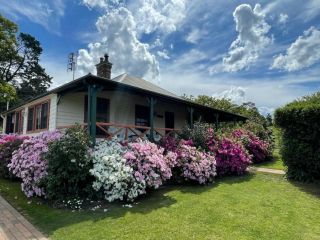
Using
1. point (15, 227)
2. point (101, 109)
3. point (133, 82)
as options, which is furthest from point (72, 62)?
point (15, 227)

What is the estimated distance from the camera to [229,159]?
1069 centimetres

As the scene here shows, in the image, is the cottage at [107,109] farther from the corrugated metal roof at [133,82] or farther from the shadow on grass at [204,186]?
the shadow on grass at [204,186]

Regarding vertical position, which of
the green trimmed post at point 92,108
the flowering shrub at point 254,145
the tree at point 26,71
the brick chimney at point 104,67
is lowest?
the flowering shrub at point 254,145

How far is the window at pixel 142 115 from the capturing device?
13.8 m

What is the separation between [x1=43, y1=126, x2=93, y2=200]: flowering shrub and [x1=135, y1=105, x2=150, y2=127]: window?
6.55 m

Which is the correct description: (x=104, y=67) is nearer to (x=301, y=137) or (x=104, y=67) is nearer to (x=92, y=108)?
(x=92, y=108)

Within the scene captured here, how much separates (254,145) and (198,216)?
33.0 feet

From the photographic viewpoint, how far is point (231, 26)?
43.2 ft

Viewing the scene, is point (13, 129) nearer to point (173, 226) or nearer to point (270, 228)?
point (173, 226)

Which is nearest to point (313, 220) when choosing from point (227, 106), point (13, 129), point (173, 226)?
point (173, 226)

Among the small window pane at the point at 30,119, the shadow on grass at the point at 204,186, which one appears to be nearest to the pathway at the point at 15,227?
the shadow on grass at the point at 204,186

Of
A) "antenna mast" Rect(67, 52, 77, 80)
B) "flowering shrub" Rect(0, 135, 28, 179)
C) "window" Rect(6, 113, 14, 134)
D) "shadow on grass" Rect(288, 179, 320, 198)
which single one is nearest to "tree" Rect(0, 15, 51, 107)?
"window" Rect(6, 113, 14, 134)

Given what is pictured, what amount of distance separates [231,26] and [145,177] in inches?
366

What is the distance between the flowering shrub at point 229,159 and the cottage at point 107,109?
209 centimetres
